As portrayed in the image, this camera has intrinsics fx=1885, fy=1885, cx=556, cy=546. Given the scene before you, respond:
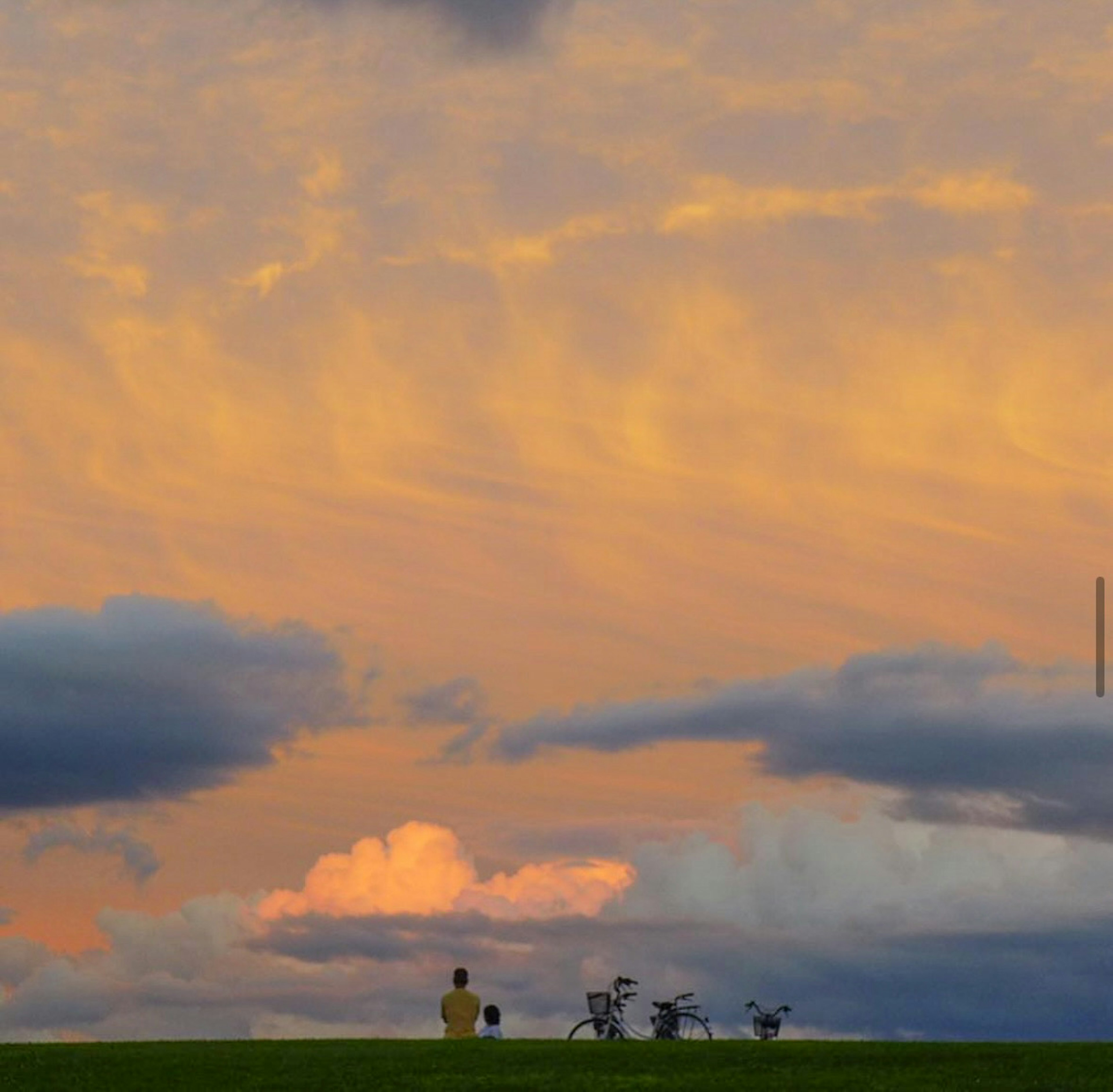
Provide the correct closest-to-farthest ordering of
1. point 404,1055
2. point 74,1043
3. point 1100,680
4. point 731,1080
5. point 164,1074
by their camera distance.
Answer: point 731,1080 → point 164,1074 → point 404,1055 → point 74,1043 → point 1100,680

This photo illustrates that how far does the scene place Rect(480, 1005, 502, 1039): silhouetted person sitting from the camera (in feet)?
147

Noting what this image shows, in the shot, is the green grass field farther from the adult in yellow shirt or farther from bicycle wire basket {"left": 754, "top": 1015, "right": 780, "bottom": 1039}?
bicycle wire basket {"left": 754, "top": 1015, "right": 780, "bottom": 1039}

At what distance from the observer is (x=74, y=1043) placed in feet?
142

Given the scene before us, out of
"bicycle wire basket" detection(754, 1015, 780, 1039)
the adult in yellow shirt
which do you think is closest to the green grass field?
the adult in yellow shirt

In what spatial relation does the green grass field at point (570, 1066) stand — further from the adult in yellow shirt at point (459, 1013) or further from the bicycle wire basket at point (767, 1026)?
the bicycle wire basket at point (767, 1026)

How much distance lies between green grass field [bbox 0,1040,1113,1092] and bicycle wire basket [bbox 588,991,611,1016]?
6541 millimetres

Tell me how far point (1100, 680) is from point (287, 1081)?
22.6 meters

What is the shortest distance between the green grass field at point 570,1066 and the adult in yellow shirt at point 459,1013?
8.44 ft

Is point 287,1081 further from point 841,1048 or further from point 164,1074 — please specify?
point 841,1048

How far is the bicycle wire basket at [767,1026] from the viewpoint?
53094 millimetres

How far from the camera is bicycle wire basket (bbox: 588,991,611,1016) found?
47875 millimetres

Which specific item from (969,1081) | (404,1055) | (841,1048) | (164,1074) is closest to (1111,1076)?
(969,1081)

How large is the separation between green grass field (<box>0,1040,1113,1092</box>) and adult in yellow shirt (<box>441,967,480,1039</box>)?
2.57 meters

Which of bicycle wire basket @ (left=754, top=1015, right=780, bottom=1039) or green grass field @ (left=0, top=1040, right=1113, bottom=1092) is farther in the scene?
bicycle wire basket @ (left=754, top=1015, right=780, bottom=1039)
